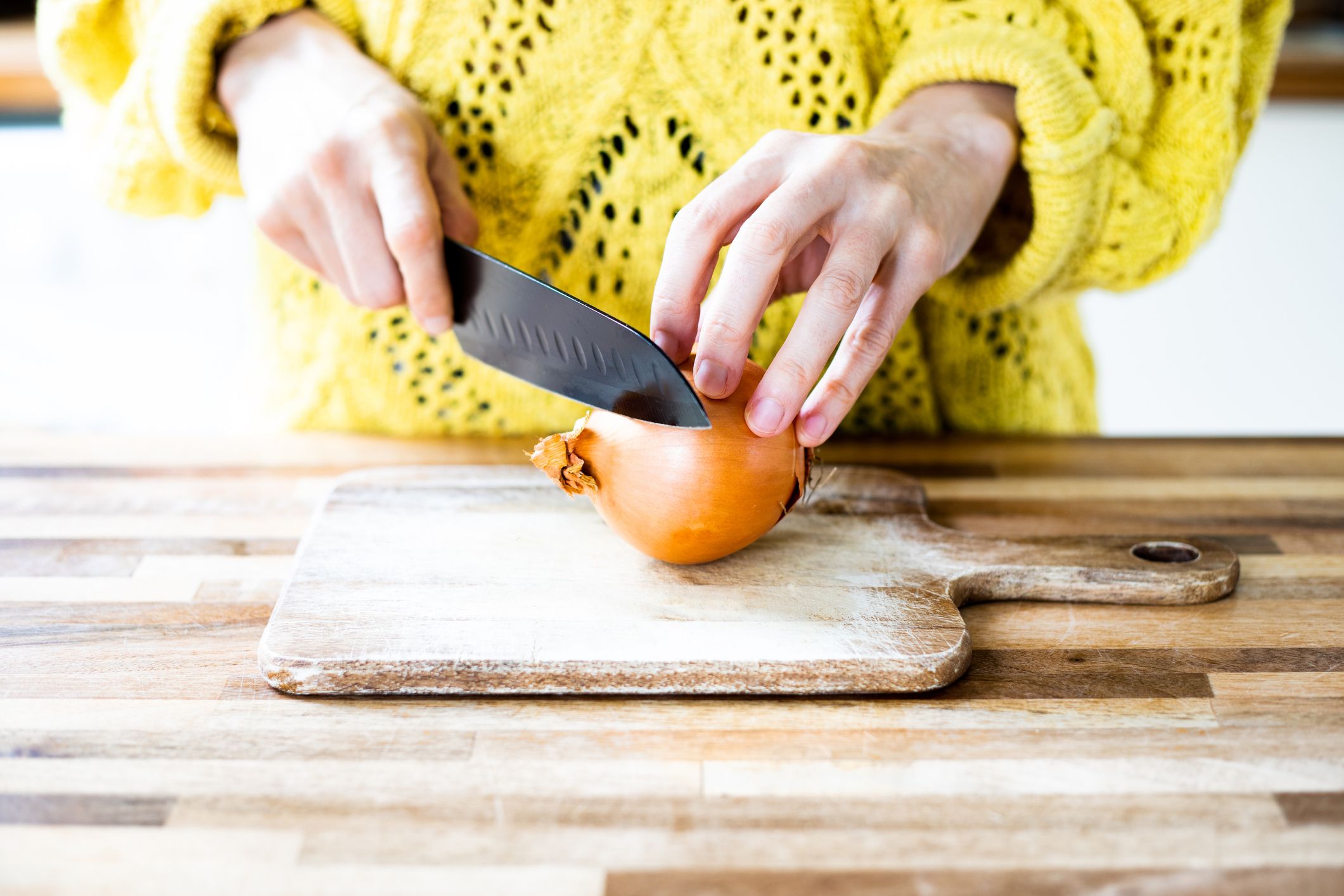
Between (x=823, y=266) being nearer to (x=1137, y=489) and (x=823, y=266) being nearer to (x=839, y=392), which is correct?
(x=839, y=392)

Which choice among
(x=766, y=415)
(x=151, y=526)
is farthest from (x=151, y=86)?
(x=766, y=415)

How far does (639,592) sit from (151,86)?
67cm

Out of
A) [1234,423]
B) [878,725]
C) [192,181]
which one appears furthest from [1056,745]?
[1234,423]

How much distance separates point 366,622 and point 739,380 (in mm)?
331

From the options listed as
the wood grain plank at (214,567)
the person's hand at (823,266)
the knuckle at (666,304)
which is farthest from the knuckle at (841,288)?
the wood grain plank at (214,567)

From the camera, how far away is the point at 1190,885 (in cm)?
57

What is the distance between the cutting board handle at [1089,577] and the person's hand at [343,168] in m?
0.51

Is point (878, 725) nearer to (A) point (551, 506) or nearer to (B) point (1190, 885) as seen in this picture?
A: (B) point (1190, 885)

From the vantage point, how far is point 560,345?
0.83 meters

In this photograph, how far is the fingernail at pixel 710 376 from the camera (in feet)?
2.41

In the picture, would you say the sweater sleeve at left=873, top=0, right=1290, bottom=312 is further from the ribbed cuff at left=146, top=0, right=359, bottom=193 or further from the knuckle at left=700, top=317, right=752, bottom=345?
the ribbed cuff at left=146, top=0, right=359, bottom=193

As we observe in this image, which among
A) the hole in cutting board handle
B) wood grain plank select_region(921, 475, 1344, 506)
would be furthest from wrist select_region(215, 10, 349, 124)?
the hole in cutting board handle

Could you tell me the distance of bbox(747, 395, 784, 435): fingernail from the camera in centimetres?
74

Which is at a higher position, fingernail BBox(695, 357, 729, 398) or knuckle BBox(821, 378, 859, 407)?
fingernail BBox(695, 357, 729, 398)
